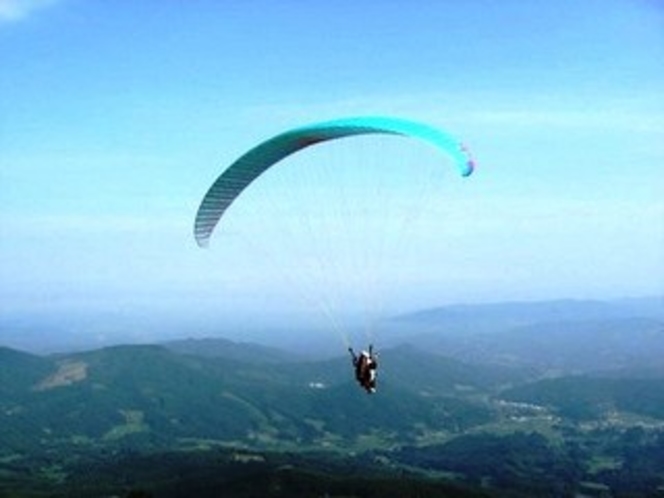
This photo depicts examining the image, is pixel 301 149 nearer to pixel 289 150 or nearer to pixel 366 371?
pixel 289 150

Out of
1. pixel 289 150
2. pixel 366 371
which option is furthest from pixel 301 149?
pixel 366 371

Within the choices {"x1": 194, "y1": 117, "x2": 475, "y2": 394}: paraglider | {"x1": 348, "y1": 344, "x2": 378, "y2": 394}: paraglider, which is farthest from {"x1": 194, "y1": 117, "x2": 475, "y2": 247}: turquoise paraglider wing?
{"x1": 348, "y1": 344, "x2": 378, "y2": 394}: paraglider

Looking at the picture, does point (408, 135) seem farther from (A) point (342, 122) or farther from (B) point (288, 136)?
(B) point (288, 136)

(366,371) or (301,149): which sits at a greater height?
(301,149)

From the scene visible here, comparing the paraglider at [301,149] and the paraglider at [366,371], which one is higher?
the paraglider at [301,149]

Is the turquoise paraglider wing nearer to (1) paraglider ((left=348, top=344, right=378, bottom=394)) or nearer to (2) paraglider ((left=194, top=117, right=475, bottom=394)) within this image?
(2) paraglider ((left=194, top=117, right=475, bottom=394))

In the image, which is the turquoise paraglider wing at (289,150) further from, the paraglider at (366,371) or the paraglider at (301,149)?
the paraglider at (366,371)

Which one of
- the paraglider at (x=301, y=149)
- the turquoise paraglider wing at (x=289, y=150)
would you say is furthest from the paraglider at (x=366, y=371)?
the turquoise paraglider wing at (x=289, y=150)
